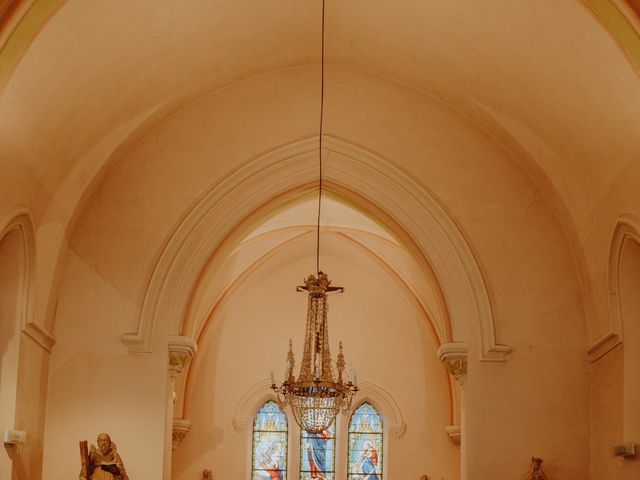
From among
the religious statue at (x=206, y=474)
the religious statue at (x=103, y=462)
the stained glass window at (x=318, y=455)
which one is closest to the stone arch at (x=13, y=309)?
the religious statue at (x=103, y=462)

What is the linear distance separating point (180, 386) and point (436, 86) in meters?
7.35

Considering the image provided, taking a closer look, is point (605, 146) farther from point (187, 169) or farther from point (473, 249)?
point (187, 169)

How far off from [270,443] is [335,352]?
187 cm

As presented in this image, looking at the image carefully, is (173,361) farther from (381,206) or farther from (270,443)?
(270,443)

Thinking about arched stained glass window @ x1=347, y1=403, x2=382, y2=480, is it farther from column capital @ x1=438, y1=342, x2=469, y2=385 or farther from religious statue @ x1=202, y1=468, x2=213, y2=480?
column capital @ x1=438, y1=342, x2=469, y2=385

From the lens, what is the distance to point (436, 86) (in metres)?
12.6

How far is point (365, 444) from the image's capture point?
1880cm

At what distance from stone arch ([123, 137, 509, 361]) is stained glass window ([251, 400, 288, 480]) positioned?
6.59 meters

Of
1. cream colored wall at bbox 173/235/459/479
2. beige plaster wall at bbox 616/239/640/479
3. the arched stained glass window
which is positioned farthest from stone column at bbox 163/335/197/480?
the arched stained glass window

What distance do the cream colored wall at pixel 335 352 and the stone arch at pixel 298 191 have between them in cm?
512

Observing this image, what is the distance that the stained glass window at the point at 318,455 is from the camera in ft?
61.6

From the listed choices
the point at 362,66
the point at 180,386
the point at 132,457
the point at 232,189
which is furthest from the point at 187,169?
the point at 180,386

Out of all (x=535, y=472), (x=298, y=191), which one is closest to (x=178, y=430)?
(x=298, y=191)

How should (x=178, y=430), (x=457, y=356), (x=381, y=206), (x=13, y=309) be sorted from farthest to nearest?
(x=178, y=430)
(x=381, y=206)
(x=457, y=356)
(x=13, y=309)
